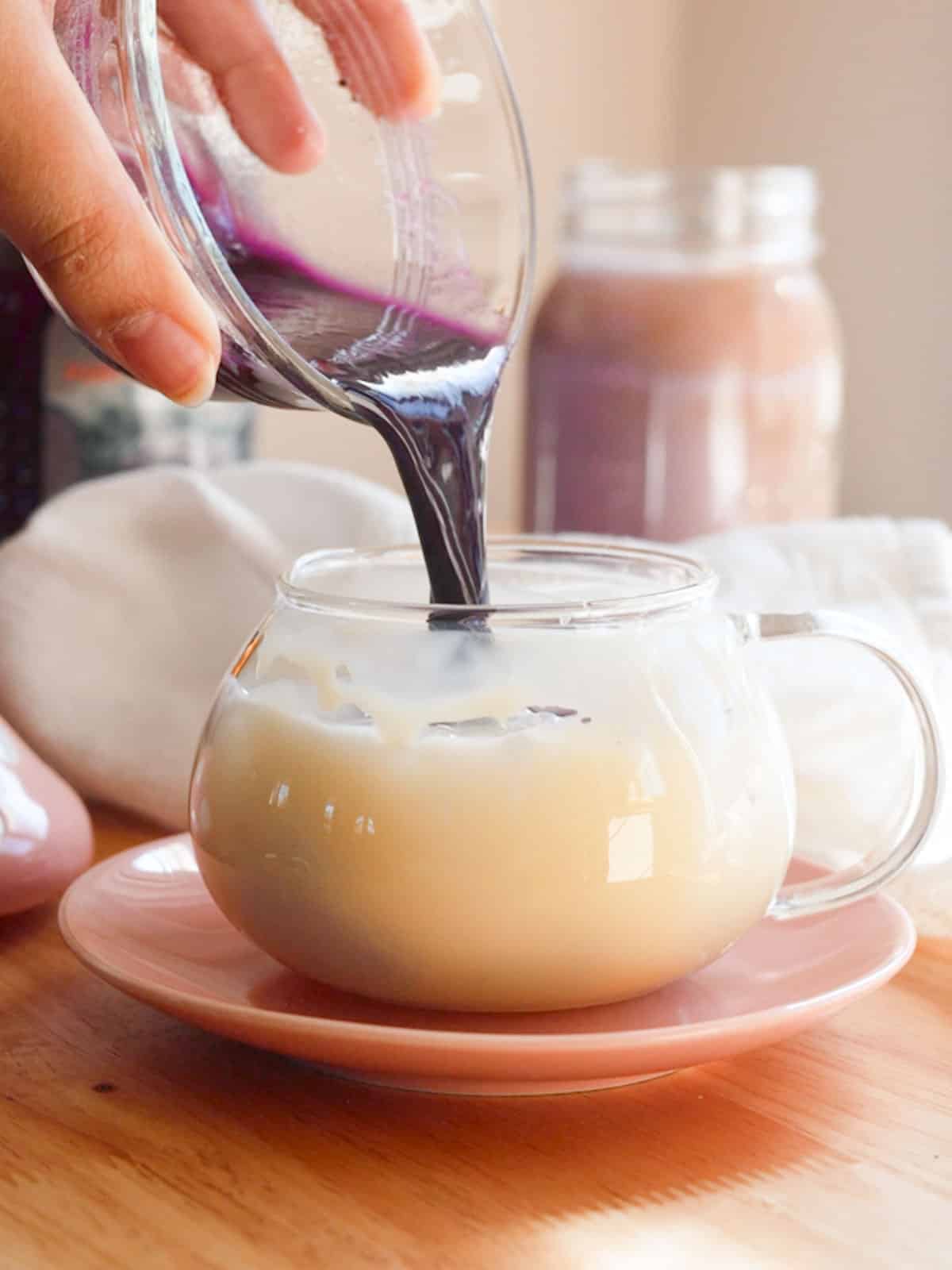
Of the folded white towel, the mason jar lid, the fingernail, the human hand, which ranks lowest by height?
the folded white towel

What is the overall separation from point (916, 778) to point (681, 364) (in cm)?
58

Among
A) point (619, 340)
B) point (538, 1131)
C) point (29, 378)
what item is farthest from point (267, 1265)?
point (619, 340)

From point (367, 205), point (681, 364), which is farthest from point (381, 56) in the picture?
point (681, 364)

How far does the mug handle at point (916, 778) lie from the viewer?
39cm

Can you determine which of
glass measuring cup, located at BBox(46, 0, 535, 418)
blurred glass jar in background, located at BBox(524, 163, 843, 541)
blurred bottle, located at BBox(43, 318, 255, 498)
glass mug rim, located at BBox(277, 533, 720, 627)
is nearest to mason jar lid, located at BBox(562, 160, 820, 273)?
blurred glass jar in background, located at BBox(524, 163, 843, 541)

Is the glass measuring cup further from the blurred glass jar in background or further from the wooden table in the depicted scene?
the blurred glass jar in background

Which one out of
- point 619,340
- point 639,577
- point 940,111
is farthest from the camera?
point 940,111

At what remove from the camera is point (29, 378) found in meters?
0.77

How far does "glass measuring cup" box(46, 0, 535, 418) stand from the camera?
435mm

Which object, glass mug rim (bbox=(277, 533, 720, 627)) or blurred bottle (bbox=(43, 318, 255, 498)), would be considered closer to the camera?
glass mug rim (bbox=(277, 533, 720, 627))

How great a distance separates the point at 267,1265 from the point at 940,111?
1.26m

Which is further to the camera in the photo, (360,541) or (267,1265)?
(360,541)

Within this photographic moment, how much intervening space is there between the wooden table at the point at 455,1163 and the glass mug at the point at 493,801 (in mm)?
27

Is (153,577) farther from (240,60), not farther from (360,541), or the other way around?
(240,60)
